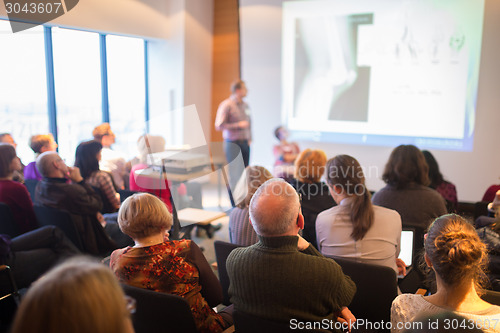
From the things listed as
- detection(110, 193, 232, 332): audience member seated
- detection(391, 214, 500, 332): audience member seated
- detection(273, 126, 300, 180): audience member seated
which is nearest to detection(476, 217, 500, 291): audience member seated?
detection(391, 214, 500, 332): audience member seated

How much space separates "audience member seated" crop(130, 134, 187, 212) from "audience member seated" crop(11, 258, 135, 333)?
2.68 metres

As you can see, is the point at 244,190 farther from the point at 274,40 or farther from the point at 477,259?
the point at 274,40

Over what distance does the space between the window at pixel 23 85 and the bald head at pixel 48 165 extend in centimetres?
203

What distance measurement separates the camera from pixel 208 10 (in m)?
7.14

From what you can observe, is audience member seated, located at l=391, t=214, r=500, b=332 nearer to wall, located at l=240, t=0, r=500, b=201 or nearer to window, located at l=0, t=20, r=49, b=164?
wall, located at l=240, t=0, r=500, b=201

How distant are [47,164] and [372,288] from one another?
239cm

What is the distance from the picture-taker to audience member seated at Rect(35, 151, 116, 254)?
3.11 m

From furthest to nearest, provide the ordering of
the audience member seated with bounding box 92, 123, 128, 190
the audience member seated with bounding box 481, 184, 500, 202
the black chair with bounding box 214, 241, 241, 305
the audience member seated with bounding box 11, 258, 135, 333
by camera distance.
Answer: the audience member seated with bounding box 92, 123, 128, 190
the audience member seated with bounding box 481, 184, 500, 202
the black chair with bounding box 214, 241, 241, 305
the audience member seated with bounding box 11, 258, 135, 333

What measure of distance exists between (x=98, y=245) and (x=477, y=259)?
260 centimetres

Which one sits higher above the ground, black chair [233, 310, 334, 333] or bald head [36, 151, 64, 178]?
bald head [36, 151, 64, 178]

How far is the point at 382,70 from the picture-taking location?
5664 mm

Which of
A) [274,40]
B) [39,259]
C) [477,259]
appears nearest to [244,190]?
[39,259]

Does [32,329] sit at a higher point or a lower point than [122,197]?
higher

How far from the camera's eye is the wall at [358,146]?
16.8 ft
